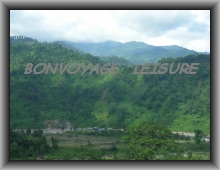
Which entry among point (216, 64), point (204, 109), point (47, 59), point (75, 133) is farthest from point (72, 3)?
point (47, 59)

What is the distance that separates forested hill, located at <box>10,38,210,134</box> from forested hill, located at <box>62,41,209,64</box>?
7353 mm

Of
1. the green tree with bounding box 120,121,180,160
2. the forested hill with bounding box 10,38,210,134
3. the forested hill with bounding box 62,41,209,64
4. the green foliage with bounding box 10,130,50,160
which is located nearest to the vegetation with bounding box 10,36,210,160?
the forested hill with bounding box 10,38,210,134

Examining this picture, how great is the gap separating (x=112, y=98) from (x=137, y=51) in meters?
13.9

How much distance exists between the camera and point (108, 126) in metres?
17.5

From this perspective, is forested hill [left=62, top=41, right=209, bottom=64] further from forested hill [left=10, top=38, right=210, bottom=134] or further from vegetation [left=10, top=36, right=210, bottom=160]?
vegetation [left=10, top=36, right=210, bottom=160]

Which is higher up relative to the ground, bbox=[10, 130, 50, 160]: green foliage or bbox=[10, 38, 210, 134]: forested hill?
bbox=[10, 38, 210, 134]: forested hill

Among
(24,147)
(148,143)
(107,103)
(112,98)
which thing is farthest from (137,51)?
(148,143)

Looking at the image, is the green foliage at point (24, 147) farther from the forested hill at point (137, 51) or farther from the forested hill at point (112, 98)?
the forested hill at point (137, 51)

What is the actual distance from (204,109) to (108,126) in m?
5.89

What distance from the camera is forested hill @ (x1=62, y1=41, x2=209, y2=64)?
2791 centimetres

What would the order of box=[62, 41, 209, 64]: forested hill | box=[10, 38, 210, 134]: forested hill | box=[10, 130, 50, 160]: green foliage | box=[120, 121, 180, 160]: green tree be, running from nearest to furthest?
box=[120, 121, 180, 160]: green tree
box=[10, 130, 50, 160]: green foliage
box=[10, 38, 210, 134]: forested hill
box=[62, 41, 209, 64]: forested hill

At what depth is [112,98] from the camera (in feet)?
63.6

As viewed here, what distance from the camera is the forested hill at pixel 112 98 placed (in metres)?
17.4

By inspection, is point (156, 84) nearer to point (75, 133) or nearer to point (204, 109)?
point (204, 109)
